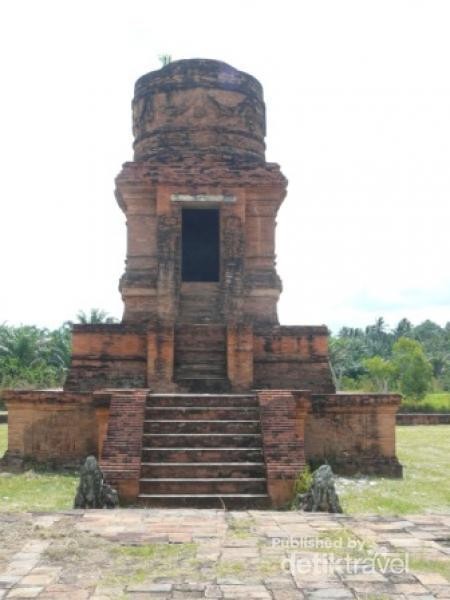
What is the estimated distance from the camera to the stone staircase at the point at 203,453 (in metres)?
7.24

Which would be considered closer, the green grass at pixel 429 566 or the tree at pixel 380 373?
the green grass at pixel 429 566

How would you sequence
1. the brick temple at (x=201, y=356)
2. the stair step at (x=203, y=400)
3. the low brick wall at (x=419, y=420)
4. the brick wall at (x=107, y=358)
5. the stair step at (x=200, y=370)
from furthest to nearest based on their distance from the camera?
the low brick wall at (x=419, y=420) < the stair step at (x=200, y=370) < the brick wall at (x=107, y=358) < the stair step at (x=203, y=400) < the brick temple at (x=201, y=356)

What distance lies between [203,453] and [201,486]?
0.52m

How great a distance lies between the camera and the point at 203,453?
7.82 m

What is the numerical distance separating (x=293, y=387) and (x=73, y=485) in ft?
12.8

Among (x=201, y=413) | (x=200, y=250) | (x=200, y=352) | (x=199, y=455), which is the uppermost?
(x=200, y=250)

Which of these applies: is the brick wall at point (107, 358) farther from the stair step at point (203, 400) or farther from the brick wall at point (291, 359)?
the brick wall at point (291, 359)

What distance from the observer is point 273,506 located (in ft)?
23.7

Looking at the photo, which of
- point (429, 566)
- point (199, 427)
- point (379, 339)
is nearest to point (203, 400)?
point (199, 427)

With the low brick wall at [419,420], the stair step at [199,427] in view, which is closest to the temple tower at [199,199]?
the stair step at [199,427]

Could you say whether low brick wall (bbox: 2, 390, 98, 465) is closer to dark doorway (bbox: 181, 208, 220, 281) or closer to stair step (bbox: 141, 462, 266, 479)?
stair step (bbox: 141, 462, 266, 479)

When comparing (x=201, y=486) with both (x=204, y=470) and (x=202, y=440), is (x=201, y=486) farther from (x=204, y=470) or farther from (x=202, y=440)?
(x=202, y=440)

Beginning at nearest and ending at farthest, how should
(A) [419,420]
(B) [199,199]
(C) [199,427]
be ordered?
(C) [199,427] → (B) [199,199] → (A) [419,420]

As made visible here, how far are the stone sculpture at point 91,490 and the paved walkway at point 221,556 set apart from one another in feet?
1.87
